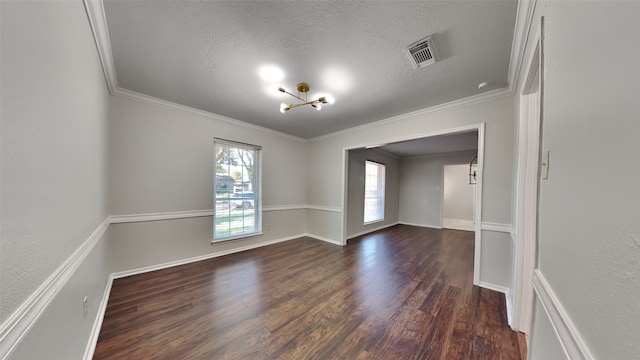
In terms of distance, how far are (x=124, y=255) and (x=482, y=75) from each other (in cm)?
492

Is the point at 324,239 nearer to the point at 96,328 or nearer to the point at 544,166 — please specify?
the point at 96,328

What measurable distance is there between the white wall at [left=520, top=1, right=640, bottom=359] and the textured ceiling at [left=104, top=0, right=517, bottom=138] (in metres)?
0.85

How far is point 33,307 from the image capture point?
0.75m

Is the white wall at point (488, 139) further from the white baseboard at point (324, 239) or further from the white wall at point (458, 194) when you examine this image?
the white wall at point (458, 194)

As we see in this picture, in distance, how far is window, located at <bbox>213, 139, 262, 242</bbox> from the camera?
12.0 ft

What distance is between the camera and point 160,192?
9.87ft

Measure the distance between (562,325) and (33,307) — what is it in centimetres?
194

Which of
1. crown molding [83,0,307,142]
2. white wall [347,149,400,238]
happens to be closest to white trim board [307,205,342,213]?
white wall [347,149,400,238]

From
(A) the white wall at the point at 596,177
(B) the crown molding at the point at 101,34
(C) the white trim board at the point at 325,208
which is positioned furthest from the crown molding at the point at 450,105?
(B) the crown molding at the point at 101,34

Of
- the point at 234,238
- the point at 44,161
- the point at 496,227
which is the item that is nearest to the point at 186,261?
the point at 234,238

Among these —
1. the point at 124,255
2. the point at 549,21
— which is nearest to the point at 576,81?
the point at 549,21

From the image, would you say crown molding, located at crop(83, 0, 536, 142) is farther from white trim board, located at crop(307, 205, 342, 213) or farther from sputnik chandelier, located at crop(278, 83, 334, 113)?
white trim board, located at crop(307, 205, 342, 213)

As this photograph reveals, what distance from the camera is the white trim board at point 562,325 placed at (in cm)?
61

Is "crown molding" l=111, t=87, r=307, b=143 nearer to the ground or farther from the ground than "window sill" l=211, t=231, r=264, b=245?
farther from the ground
